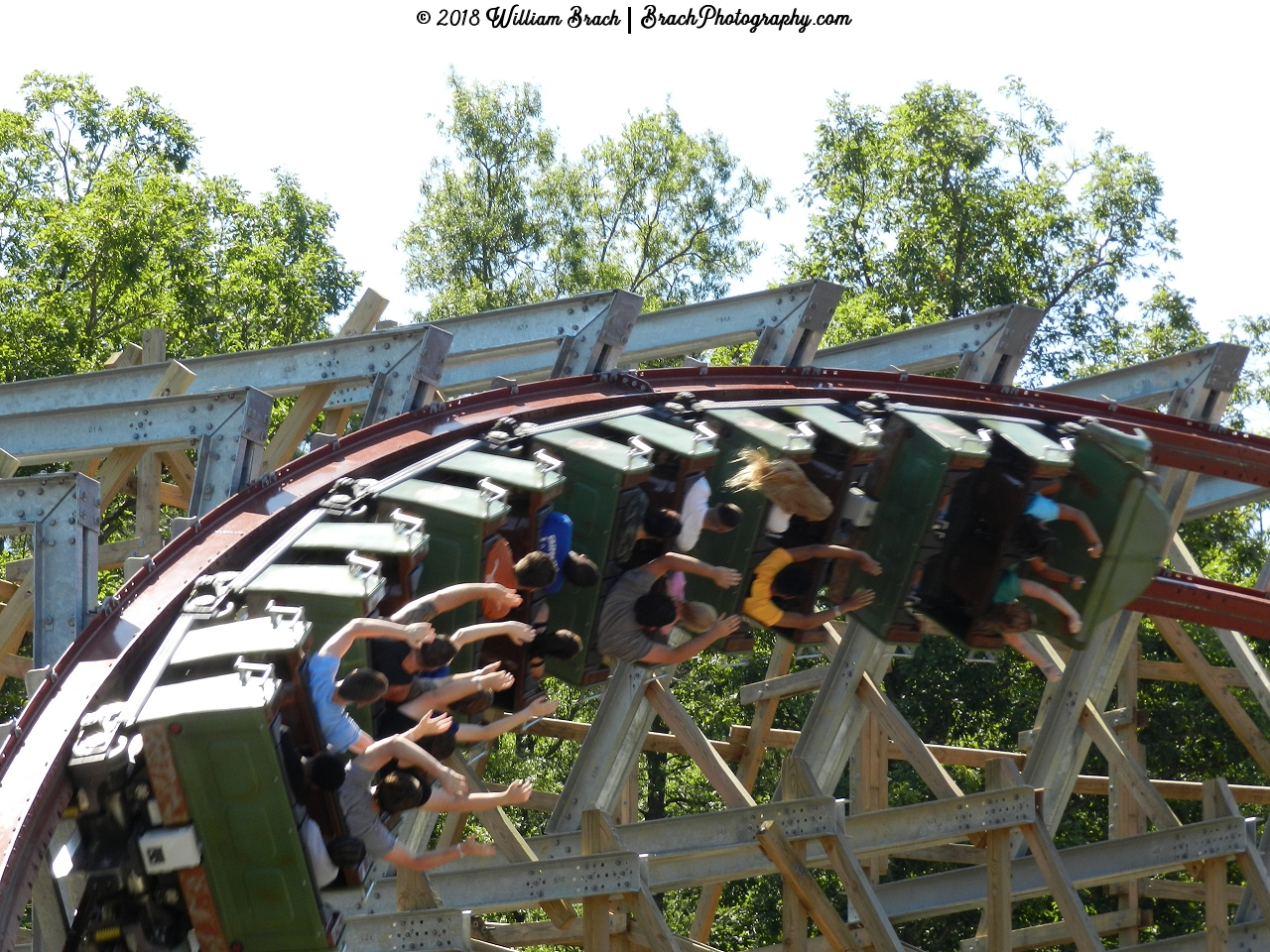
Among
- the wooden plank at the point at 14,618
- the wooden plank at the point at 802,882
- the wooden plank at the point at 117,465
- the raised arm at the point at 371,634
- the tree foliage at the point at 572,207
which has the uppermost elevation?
the tree foliage at the point at 572,207

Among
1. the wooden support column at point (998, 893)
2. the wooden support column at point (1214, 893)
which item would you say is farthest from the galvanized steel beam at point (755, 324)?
the wooden support column at point (1214, 893)

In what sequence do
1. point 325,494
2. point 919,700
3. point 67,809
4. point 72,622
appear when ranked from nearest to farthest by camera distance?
point 67,809
point 72,622
point 325,494
point 919,700

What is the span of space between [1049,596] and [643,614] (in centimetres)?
266

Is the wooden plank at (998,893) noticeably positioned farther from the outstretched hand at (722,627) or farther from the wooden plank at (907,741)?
the outstretched hand at (722,627)

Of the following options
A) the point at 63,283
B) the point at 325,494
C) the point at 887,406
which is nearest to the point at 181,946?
the point at 325,494

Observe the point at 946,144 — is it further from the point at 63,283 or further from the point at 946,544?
the point at 946,544

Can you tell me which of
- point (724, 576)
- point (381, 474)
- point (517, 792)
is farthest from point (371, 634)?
point (724, 576)

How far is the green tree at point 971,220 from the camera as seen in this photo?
72.0 ft

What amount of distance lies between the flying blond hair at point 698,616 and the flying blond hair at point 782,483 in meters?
0.66

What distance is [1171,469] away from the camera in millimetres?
10477

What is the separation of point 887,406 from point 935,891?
3151mm

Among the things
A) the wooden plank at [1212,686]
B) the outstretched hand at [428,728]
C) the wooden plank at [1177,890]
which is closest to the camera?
the outstretched hand at [428,728]

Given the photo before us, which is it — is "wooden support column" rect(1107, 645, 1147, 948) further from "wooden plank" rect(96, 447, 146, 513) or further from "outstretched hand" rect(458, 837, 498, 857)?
"wooden plank" rect(96, 447, 146, 513)

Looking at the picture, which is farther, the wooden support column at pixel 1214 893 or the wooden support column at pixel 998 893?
the wooden support column at pixel 1214 893
